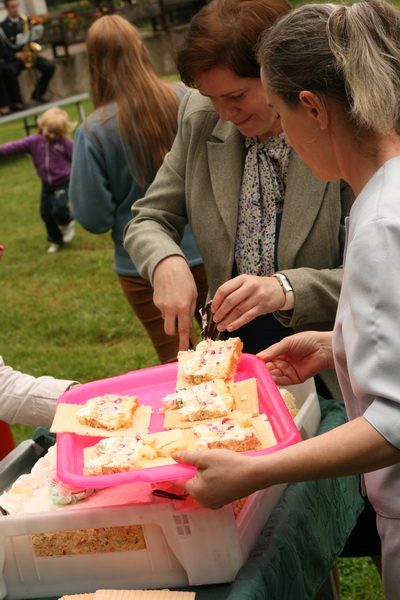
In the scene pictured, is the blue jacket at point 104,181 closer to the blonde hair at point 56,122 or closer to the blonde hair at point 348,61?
the blonde hair at point 348,61

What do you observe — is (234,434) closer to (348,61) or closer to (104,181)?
(348,61)

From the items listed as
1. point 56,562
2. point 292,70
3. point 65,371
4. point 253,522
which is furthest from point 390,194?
point 65,371

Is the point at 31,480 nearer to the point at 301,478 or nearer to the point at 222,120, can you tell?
the point at 301,478

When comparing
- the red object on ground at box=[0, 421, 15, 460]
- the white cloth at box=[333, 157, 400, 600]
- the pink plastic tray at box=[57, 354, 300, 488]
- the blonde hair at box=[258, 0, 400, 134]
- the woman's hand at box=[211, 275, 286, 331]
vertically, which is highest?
the blonde hair at box=[258, 0, 400, 134]

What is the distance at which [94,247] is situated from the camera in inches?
297

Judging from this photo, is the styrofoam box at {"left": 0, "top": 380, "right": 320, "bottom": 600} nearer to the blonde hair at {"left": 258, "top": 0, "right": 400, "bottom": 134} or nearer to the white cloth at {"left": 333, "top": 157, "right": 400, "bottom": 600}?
the white cloth at {"left": 333, "top": 157, "right": 400, "bottom": 600}

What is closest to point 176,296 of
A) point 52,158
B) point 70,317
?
point 70,317

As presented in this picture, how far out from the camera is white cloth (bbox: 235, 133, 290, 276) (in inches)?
84.9

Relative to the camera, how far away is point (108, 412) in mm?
1666

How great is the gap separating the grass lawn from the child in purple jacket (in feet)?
1.17

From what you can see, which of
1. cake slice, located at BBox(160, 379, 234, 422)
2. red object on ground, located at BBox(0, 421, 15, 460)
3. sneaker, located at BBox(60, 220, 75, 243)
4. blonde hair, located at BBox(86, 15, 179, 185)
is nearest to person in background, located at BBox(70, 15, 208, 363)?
blonde hair, located at BBox(86, 15, 179, 185)

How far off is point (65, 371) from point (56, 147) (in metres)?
2.96

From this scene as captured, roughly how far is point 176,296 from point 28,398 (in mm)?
523

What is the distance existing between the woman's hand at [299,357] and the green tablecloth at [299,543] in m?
0.17
